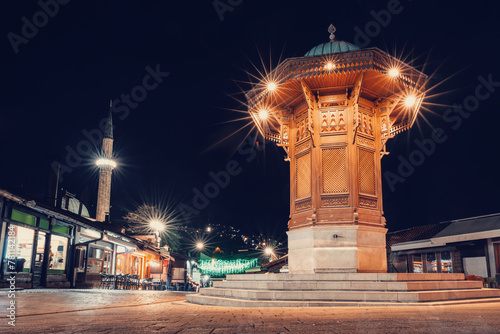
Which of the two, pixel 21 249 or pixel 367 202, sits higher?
pixel 367 202

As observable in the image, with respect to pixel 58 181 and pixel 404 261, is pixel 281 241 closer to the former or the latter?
pixel 404 261

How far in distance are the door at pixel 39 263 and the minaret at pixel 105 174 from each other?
19052 millimetres

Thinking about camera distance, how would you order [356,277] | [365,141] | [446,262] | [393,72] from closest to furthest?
1. [356,277]
2. [393,72]
3. [365,141]
4. [446,262]

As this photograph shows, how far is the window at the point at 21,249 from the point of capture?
15.7 m

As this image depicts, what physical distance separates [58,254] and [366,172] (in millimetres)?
16522

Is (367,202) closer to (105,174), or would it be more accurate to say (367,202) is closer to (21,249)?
(21,249)

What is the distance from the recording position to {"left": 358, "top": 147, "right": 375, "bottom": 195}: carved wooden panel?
1151 centimetres

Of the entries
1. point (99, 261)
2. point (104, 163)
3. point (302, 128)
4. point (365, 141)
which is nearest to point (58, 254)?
point (99, 261)

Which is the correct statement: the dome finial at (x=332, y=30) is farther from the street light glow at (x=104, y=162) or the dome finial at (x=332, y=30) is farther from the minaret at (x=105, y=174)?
the street light glow at (x=104, y=162)

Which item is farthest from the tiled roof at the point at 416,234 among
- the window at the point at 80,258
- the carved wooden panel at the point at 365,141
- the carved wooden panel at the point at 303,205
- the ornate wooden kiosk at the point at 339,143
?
the window at the point at 80,258

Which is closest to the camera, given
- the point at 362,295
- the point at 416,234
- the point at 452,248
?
the point at 362,295

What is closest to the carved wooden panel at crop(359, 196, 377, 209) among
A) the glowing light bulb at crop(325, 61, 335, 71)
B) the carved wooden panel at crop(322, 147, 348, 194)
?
the carved wooden panel at crop(322, 147, 348, 194)

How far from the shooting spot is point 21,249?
672 inches

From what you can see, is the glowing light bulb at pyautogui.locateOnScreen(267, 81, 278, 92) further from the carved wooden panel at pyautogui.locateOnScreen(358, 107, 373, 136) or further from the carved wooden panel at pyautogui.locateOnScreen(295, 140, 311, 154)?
Answer: the carved wooden panel at pyautogui.locateOnScreen(358, 107, 373, 136)
